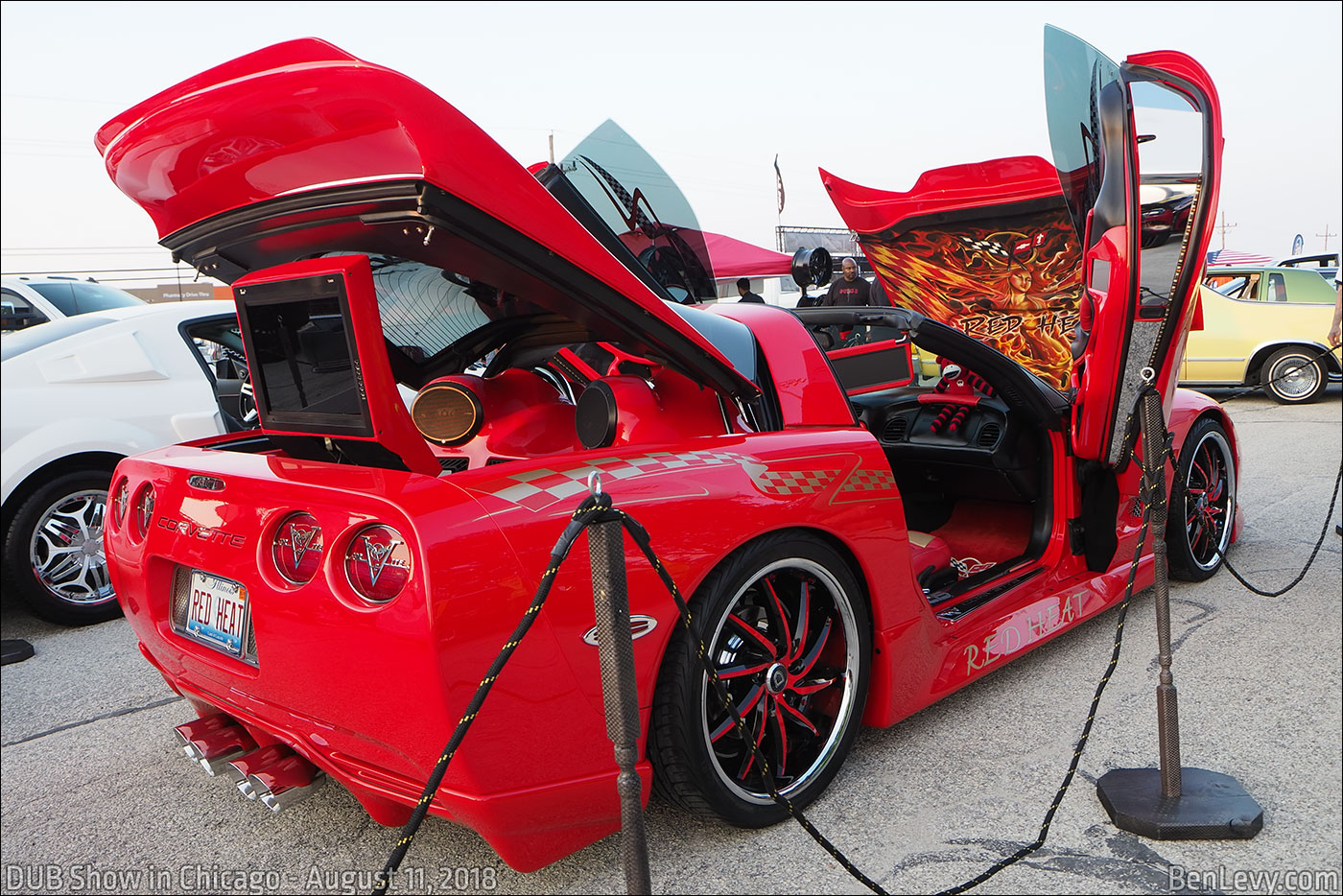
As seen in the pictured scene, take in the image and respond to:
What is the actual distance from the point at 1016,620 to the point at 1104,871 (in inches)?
41.6

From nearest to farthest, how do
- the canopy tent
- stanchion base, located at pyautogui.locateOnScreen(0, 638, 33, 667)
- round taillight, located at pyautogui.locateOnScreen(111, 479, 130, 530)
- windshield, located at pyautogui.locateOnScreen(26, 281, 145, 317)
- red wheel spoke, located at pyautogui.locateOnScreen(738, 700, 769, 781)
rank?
red wheel spoke, located at pyautogui.locateOnScreen(738, 700, 769, 781) → round taillight, located at pyautogui.locateOnScreen(111, 479, 130, 530) → stanchion base, located at pyautogui.locateOnScreen(0, 638, 33, 667) → windshield, located at pyautogui.locateOnScreen(26, 281, 145, 317) → the canopy tent

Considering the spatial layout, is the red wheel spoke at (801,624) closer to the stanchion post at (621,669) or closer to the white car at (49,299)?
the stanchion post at (621,669)

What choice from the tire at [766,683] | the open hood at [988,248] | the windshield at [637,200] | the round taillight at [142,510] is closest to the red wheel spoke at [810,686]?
the tire at [766,683]

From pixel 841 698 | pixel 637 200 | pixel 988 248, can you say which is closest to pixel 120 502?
pixel 637 200

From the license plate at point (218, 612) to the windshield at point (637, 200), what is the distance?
4.89 ft

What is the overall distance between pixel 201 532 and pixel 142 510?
411 mm

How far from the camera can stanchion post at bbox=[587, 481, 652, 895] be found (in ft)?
5.24

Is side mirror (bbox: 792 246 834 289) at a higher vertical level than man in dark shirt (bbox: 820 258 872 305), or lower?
higher

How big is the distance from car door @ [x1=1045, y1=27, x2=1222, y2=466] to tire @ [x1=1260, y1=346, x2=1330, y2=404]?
8.51m

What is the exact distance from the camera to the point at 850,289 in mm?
10352

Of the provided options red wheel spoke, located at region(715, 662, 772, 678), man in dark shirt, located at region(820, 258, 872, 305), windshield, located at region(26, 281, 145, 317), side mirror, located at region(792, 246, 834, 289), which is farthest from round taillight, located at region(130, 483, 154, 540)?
man in dark shirt, located at region(820, 258, 872, 305)

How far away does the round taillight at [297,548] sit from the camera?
2.03 meters

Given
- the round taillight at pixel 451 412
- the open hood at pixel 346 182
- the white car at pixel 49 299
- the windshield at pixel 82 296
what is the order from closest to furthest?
the open hood at pixel 346 182 → the round taillight at pixel 451 412 → the white car at pixel 49 299 → the windshield at pixel 82 296
